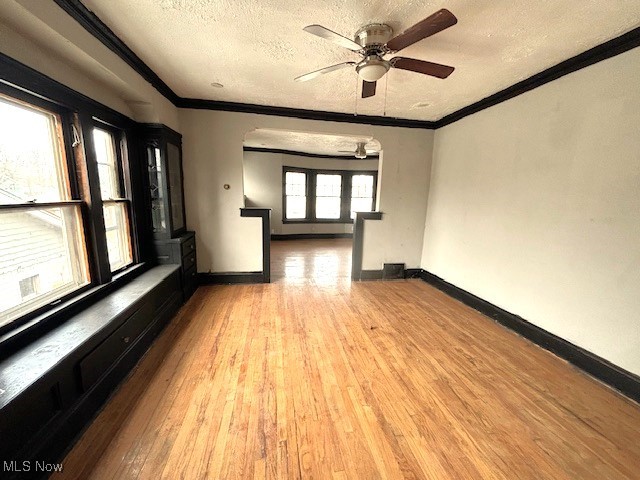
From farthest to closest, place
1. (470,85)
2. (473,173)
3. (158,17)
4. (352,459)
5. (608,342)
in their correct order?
(473,173) < (470,85) < (608,342) < (158,17) < (352,459)

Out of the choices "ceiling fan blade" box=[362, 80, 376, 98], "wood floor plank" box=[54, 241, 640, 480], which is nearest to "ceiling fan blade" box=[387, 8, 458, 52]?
"ceiling fan blade" box=[362, 80, 376, 98]

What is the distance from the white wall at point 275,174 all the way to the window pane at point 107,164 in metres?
4.29

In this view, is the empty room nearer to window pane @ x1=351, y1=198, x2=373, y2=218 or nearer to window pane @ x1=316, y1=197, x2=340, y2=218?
window pane @ x1=316, y1=197, x2=340, y2=218

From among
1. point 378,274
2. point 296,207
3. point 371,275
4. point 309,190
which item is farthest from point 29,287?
point 309,190

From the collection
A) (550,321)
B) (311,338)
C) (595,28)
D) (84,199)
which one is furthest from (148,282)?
(595,28)

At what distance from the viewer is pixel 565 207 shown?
2.25 metres

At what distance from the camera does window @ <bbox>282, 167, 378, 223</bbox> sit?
7469mm

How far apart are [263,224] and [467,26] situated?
3074mm

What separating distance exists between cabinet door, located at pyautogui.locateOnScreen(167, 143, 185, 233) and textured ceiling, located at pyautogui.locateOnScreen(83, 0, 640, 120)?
779 millimetres

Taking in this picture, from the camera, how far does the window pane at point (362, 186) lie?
7.84 meters

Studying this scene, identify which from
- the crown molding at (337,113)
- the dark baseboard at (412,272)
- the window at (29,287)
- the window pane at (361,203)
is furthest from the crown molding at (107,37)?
the window pane at (361,203)

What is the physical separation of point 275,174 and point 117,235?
15.9 ft

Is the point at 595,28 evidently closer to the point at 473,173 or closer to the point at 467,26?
the point at 467,26

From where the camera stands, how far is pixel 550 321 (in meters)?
2.38
